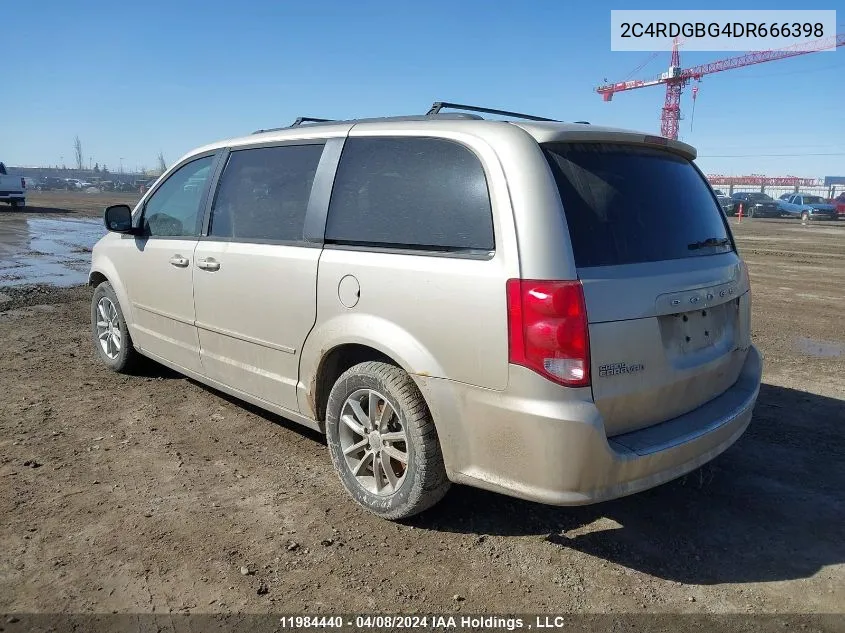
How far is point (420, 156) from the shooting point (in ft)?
10.2

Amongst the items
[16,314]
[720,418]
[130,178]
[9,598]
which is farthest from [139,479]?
[130,178]

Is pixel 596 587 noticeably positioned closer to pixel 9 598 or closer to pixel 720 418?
pixel 720 418

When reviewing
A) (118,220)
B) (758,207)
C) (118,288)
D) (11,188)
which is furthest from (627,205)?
(758,207)

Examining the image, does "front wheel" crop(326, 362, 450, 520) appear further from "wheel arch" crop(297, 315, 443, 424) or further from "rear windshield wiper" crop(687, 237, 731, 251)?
"rear windshield wiper" crop(687, 237, 731, 251)

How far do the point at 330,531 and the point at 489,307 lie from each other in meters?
1.36

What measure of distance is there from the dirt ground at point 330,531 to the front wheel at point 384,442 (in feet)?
0.53

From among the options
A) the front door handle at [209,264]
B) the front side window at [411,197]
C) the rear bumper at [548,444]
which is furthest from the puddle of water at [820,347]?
the front door handle at [209,264]

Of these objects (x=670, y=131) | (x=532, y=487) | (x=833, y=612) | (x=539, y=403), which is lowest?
(x=833, y=612)

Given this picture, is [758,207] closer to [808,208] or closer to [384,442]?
[808,208]

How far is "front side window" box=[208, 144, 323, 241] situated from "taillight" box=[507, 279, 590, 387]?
1545 mm

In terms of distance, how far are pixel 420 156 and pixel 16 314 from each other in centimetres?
662

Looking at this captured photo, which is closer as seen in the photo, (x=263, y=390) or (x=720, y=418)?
(x=720, y=418)

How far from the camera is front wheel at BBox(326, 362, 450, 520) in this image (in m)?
2.93

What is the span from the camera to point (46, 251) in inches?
561
